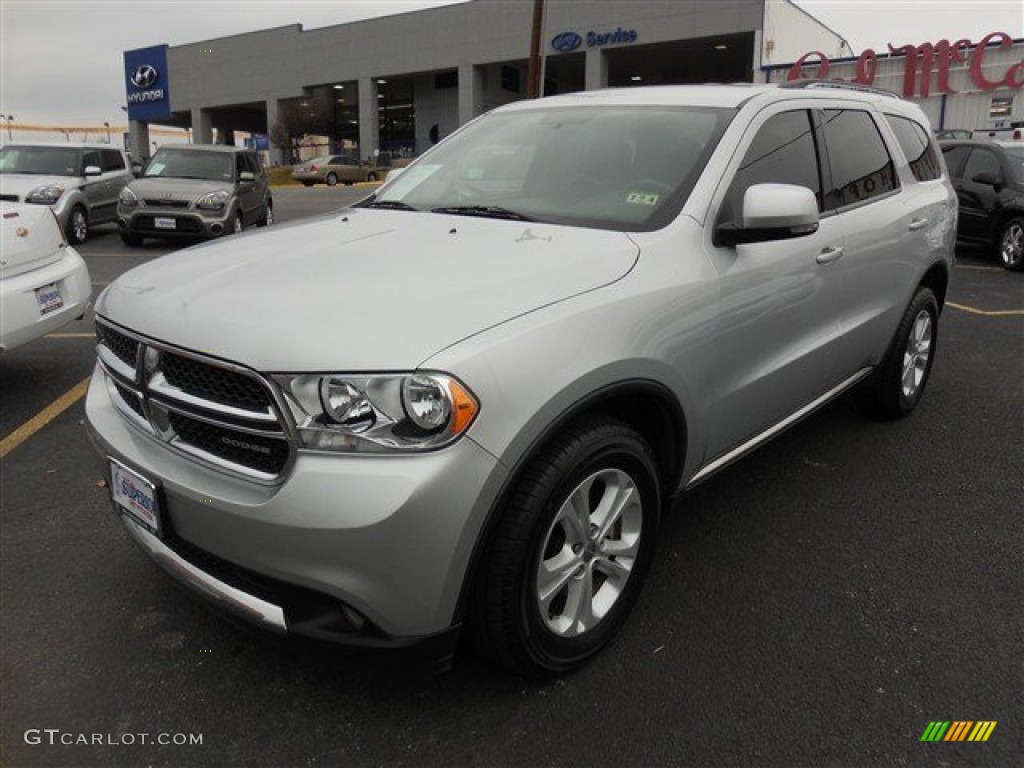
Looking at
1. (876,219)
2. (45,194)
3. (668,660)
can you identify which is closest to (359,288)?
(668,660)

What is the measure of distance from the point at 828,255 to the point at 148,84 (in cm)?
6354

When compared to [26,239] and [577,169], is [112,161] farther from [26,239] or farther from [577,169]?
[577,169]

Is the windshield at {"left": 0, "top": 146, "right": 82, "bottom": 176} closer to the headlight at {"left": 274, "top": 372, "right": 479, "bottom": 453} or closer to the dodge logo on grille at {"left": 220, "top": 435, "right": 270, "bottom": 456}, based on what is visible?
the dodge logo on grille at {"left": 220, "top": 435, "right": 270, "bottom": 456}

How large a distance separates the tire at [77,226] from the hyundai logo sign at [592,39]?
3058 centimetres

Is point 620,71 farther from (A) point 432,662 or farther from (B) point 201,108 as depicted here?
(A) point 432,662

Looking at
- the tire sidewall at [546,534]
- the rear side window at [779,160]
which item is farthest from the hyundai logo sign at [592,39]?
the tire sidewall at [546,534]

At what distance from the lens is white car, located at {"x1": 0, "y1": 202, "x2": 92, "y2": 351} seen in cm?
468

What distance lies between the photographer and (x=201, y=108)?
54344 millimetres

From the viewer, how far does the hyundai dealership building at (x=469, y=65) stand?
28.9 m

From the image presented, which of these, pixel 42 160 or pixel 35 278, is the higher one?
pixel 42 160

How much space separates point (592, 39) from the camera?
38938 millimetres

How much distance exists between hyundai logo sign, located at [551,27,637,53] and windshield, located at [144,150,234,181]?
29549 mm

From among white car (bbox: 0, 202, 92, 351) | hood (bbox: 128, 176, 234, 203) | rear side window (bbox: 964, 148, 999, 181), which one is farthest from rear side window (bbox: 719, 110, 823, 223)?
hood (bbox: 128, 176, 234, 203)

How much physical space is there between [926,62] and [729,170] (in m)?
29.9
